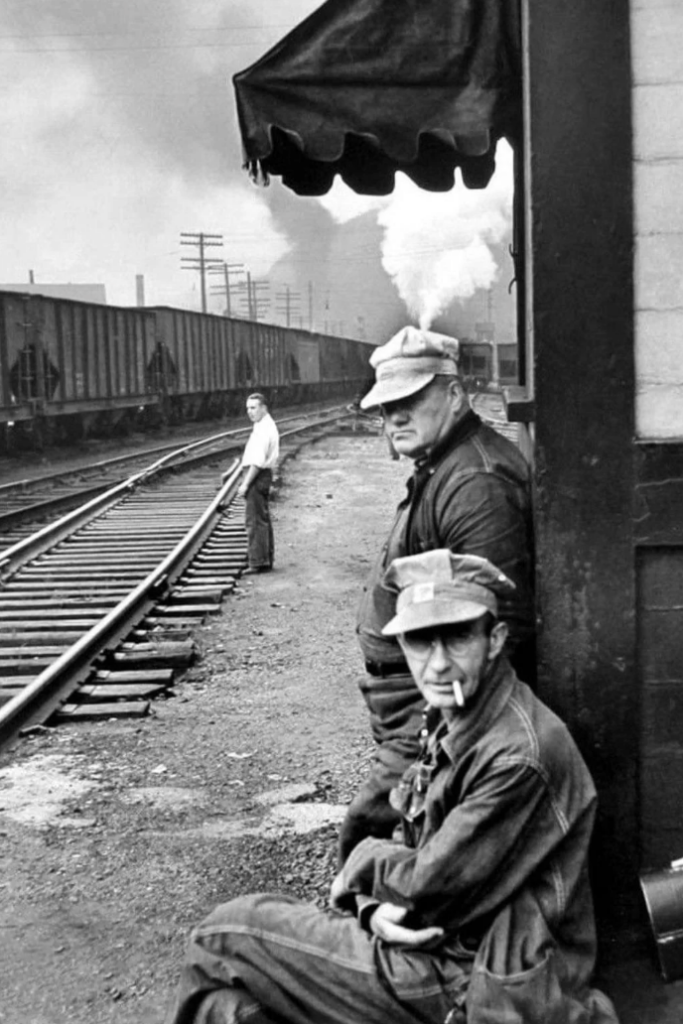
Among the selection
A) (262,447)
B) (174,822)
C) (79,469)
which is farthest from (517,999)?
(79,469)

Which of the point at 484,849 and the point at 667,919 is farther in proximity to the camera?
the point at 667,919

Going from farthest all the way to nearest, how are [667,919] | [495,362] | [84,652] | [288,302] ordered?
[288,302], [495,362], [84,652], [667,919]

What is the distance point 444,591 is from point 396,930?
75 centimetres

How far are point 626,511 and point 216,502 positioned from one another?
1243 cm

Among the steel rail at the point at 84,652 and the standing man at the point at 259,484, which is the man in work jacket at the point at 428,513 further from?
the standing man at the point at 259,484

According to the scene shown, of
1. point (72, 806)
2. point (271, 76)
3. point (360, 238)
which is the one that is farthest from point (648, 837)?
point (360, 238)

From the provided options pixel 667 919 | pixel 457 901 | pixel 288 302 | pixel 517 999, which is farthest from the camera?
pixel 288 302

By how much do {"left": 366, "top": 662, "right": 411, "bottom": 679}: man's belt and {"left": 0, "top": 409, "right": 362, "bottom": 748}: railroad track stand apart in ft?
10.7

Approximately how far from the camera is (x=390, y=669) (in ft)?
12.6

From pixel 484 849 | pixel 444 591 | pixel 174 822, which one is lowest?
pixel 174 822

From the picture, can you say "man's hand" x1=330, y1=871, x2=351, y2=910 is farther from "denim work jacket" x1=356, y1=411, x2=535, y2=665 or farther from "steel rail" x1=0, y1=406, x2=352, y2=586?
"steel rail" x1=0, y1=406, x2=352, y2=586

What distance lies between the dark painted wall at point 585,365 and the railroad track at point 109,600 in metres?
3.79

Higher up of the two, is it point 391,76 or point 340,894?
point 391,76

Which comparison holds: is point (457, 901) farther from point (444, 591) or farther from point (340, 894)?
point (444, 591)
